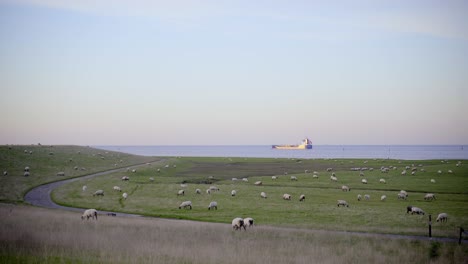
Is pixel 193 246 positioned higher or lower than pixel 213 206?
higher

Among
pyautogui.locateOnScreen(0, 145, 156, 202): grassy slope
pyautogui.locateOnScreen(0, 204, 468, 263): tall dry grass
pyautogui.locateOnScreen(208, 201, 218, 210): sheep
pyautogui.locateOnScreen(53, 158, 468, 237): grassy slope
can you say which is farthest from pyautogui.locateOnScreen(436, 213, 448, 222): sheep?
pyautogui.locateOnScreen(0, 145, 156, 202): grassy slope

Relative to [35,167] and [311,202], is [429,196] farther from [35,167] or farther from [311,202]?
[35,167]

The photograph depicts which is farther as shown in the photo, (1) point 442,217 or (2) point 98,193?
(2) point 98,193

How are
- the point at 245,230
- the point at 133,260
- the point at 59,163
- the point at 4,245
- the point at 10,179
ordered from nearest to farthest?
the point at 133,260 → the point at 4,245 → the point at 245,230 → the point at 10,179 → the point at 59,163

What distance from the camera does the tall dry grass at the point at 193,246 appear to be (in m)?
16.7

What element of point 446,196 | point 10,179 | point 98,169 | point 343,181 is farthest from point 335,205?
point 98,169

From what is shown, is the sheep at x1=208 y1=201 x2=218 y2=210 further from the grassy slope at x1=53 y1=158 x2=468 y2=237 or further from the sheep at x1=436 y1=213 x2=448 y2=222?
the sheep at x1=436 y1=213 x2=448 y2=222

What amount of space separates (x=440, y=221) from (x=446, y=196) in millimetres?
19000

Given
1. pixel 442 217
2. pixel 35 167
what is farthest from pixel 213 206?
pixel 35 167

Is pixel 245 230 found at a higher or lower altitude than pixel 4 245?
lower

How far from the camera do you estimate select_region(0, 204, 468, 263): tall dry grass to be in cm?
1672

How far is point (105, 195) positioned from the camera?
5672 cm

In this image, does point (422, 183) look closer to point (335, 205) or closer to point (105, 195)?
point (335, 205)

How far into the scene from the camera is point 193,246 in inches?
915
